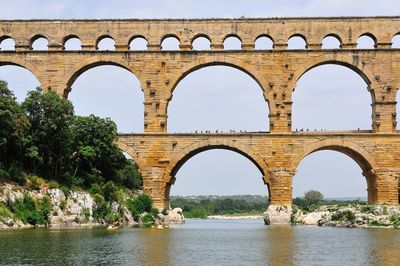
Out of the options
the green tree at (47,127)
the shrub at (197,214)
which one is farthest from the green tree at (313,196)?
the green tree at (47,127)

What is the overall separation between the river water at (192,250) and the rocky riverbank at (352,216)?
10805 millimetres

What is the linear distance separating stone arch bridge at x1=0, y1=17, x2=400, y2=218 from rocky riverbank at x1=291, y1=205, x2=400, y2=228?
2.12m

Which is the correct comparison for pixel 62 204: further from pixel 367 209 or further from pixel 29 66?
pixel 367 209

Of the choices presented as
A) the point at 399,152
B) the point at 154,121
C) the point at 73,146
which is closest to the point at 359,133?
the point at 399,152

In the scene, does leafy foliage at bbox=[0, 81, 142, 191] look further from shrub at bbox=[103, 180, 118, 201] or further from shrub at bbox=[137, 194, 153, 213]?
shrub at bbox=[137, 194, 153, 213]

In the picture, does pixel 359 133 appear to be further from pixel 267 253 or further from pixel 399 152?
pixel 267 253

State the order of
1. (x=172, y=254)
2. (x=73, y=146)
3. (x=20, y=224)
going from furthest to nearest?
(x=73, y=146)
(x=20, y=224)
(x=172, y=254)

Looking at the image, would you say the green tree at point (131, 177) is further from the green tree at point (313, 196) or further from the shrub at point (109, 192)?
the green tree at point (313, 196)

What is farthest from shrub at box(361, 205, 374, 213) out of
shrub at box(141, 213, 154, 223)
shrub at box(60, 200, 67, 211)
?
shrub at box(60, 200, 67, 211)

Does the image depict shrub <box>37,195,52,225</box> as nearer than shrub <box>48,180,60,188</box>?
Yes

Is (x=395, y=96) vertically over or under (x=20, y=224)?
over

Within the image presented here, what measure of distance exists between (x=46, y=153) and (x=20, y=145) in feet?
9.31

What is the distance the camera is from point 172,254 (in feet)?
84.0

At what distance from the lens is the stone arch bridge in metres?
51.0
